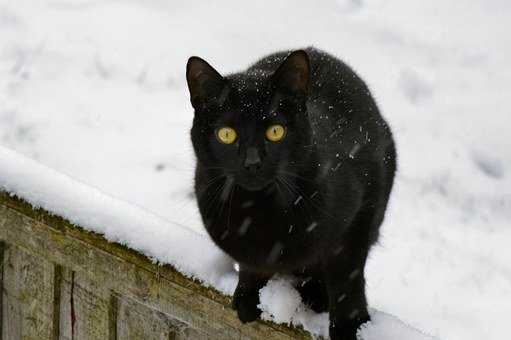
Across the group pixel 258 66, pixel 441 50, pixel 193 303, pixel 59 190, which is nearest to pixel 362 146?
pixel 258 66

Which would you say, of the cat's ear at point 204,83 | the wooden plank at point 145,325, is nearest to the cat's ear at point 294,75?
the cat's ear at point 204,83

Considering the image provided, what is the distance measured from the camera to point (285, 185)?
1.93 meters

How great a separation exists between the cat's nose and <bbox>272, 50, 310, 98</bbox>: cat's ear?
0.18 m

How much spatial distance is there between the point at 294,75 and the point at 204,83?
21 centimetres

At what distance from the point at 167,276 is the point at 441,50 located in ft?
10.6

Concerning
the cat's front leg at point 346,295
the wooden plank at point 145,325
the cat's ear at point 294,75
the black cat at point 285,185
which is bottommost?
the wooden plank at point 145,325

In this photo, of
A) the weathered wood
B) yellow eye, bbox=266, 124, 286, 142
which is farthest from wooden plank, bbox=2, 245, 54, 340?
yellow eye, bbox=266, 124, 286, 142

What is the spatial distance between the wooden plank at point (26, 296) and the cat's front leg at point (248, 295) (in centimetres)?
68

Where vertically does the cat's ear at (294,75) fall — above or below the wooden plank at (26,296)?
above

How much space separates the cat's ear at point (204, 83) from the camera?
6.15 feet

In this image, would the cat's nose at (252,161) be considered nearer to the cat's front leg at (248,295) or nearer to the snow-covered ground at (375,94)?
the cat's front leg at (248,295)

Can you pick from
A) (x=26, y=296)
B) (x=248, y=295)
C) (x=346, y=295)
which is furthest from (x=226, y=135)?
(x=26, y=296)

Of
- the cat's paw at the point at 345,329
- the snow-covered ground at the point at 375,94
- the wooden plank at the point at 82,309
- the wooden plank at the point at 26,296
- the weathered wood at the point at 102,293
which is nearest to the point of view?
the cat's paw at the point at 345,329

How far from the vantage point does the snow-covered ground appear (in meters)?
3.33
